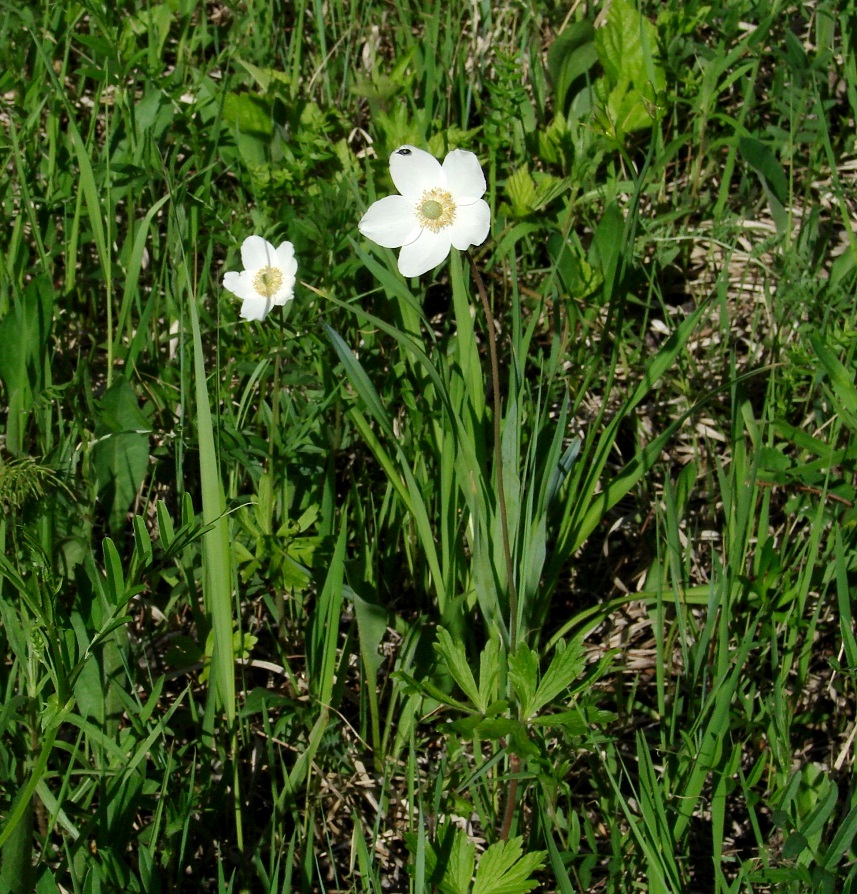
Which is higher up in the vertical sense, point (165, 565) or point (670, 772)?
point (165, 565)

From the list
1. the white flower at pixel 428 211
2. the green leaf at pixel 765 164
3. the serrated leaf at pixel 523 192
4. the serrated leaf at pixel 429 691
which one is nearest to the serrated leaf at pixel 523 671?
the serrated leaf at pixel 429 691

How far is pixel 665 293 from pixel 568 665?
1641 mm

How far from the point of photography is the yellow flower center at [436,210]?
1.93 meters

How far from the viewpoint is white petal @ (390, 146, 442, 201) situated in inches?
79.8

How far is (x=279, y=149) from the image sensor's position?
304cm

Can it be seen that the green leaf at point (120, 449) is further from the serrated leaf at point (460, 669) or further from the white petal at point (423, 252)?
the serrated leaf at point (460, 669)

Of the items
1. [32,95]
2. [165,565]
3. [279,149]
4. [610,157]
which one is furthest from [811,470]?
[32,95]

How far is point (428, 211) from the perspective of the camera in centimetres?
197

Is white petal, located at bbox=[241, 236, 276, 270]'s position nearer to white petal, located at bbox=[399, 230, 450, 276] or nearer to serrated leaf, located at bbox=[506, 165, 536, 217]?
white petal, located at bbox=[399, 230, 450, 276]

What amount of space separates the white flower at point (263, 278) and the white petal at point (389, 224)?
1.43 ft

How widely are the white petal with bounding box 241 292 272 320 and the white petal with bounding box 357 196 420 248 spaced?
0.49 m

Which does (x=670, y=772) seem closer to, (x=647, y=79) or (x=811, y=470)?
(x=811, y=470)

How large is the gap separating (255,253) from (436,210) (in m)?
0.75

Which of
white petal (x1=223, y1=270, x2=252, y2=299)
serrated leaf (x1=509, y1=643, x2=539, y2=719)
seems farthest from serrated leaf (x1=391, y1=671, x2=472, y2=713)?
white petal (x1=223, y1=270, x2=252, y2=299)
